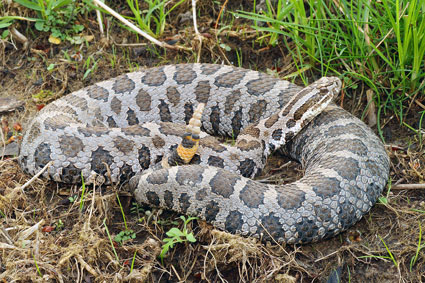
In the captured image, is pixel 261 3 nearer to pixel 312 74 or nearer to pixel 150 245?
pixel 312 74

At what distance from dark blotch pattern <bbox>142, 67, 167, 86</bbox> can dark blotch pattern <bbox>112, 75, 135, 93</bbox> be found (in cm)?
20

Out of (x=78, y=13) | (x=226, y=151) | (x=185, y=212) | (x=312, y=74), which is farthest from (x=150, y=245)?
(x=78, y=13)

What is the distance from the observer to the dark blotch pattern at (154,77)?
25.3ft

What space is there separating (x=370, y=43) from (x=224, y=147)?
7.41 ft

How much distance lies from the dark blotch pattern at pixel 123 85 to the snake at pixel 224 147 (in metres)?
0.01

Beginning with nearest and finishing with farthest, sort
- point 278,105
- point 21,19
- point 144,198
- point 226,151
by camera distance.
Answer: point 144,198 < point 226,151 < point 278,105 < point 21,19

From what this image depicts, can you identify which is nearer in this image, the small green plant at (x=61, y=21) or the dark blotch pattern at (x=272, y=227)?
the dark blotch pattern at (x=272, y=227)

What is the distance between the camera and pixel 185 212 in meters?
5.93

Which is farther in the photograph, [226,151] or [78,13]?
[78,13]

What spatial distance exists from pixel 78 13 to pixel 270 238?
16.3 ft

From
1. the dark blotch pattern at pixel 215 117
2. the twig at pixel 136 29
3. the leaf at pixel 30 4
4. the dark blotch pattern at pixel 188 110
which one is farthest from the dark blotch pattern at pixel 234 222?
the leaf at pixel 30 4

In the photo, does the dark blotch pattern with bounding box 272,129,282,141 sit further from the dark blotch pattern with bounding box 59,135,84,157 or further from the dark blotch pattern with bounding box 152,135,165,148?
the dark blotch pattern with bounding box 59,135,84,157

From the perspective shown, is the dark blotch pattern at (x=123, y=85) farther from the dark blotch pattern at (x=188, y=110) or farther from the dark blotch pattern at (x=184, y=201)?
the dark blotch pattern at (x=184, y=201)

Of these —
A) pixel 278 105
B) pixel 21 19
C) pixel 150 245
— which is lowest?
pixel 150 245
